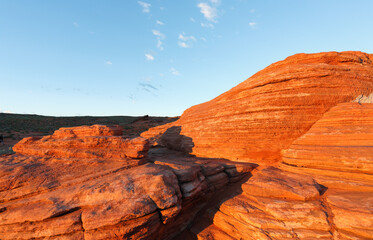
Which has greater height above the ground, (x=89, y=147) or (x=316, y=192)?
(x=89, y=147)

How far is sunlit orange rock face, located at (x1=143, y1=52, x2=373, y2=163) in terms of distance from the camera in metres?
9.80

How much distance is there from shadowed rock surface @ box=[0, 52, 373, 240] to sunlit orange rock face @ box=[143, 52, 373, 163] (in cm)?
6

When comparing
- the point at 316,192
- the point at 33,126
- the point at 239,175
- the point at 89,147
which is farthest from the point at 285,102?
the point at 33,126

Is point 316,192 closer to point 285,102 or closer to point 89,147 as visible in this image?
point 285,102

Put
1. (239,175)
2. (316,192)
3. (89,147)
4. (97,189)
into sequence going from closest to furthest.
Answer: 1. (97,189)
2. (316,192)
3. (89,147)
4. (239,175)

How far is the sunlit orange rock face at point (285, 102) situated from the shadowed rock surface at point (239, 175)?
6 cm

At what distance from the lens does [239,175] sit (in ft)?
31.4

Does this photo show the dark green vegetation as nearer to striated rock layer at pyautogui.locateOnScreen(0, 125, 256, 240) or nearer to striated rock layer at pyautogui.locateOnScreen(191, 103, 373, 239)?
striated rock layer at pyautogui.locateOnScreen(0, 125, 256, 240)

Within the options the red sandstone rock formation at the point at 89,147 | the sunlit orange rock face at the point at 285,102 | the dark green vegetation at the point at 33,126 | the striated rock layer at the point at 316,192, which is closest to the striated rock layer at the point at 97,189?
the red sandstone rock formation at the point at 89,147

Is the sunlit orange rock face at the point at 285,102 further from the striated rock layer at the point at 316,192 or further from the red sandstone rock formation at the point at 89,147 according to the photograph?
the red sandstone rock formation at the point at 89,147

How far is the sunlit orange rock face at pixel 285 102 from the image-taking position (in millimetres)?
9805

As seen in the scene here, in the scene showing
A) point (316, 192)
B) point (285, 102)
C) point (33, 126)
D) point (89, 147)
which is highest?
point (285, 102)

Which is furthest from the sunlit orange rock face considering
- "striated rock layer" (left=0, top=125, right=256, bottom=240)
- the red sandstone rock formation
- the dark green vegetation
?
the dark green vegetation

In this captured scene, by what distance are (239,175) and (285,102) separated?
502 centimetres
